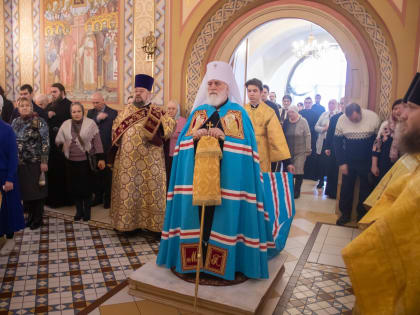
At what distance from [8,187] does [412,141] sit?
352cm

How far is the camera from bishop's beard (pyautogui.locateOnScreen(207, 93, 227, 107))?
118 inches

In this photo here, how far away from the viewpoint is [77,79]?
8.00 meters

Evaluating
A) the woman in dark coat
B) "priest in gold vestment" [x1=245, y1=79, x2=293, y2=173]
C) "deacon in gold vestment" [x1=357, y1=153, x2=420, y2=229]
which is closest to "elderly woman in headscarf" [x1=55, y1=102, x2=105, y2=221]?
the woman in dark coat

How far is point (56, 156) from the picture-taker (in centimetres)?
558

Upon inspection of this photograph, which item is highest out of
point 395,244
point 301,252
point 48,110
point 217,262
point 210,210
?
point 48,110

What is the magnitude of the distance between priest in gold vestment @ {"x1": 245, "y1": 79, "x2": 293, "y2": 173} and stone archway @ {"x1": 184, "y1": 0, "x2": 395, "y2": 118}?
2.02 m

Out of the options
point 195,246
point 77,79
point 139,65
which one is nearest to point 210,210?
point 195,246

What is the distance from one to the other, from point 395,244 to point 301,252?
2935mm

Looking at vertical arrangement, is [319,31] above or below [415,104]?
above

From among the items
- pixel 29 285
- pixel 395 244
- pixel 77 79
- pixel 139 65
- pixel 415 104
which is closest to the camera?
pixel 395 244

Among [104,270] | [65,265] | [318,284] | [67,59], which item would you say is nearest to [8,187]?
[65,265]

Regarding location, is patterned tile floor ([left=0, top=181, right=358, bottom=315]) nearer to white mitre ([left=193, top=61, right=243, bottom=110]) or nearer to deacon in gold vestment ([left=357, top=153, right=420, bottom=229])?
deacon in gold vestment ([left=357, top=153, right=420, bottom=229])

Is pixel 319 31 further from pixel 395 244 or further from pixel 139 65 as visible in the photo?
pixel 395 244

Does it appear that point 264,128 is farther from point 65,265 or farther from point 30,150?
point 30,150
